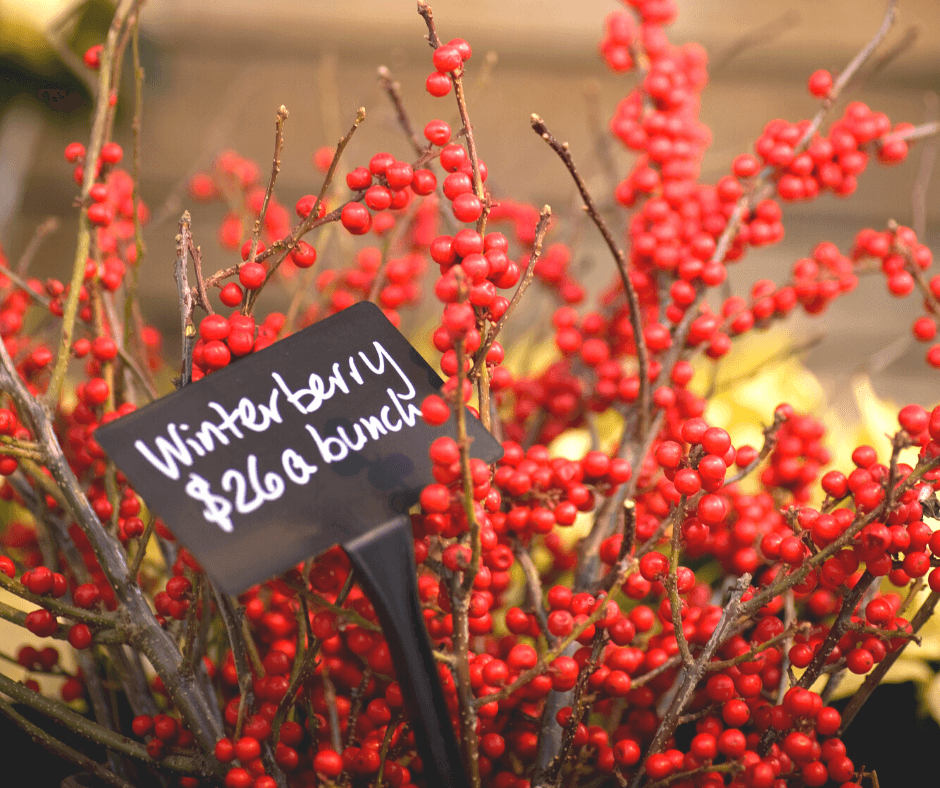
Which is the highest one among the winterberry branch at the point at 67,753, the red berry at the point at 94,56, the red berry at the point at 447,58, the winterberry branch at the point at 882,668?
the red berry at the point at 94,56

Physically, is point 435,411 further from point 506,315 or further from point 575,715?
point 575,715

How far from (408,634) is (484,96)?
145 cm

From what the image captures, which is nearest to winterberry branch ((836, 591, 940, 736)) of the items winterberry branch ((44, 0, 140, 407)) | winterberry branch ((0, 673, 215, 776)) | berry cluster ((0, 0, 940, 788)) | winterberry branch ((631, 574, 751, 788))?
berry cluster ((0, 0, 940, 788))

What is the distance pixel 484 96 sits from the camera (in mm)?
1602

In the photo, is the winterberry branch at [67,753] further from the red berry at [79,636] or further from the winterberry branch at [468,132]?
the winterberry branch at [468,132]

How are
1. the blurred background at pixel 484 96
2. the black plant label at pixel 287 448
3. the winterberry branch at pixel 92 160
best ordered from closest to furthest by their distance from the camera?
1. the black plant label at pixel 287 448
2. the winterberry branch at pixel 92 160
3. the blurred background at pixel 484 96

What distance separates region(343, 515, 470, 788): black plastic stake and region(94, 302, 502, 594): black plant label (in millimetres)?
10

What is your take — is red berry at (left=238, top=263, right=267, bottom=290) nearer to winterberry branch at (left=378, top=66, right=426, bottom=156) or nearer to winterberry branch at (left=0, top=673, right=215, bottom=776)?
winterberry branch at (left=378, top=66, right=426, bottom=156)

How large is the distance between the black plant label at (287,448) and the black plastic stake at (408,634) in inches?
0.4

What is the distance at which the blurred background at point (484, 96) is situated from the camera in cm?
148

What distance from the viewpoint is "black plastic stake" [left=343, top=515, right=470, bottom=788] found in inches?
15.0

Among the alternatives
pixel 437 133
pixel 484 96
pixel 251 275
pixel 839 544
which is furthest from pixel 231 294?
pixel 484 96

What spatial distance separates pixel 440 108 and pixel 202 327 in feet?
4.30

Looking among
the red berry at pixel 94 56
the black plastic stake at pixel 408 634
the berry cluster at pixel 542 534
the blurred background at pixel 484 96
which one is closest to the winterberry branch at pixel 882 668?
the berry cluster at pixel 542 534
